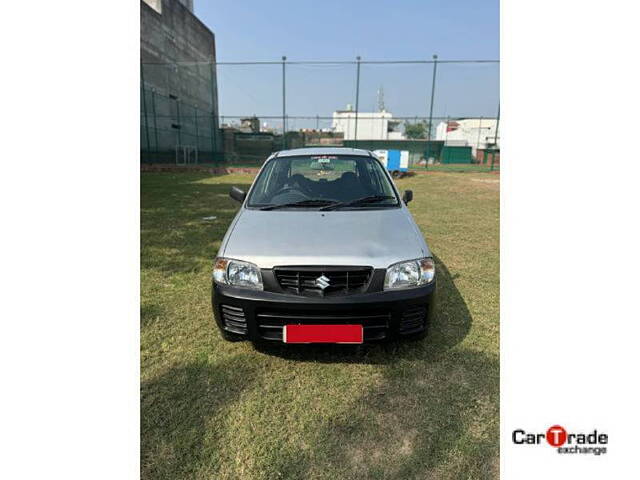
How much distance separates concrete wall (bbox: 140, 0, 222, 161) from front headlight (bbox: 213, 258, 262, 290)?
1678 centimetres

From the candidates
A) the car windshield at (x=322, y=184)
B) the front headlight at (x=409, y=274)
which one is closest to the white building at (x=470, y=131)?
the car windshield at (x=322, y=184)

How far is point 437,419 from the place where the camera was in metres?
1.91

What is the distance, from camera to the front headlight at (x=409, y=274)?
2.15m

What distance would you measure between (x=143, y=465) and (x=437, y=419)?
152 cm

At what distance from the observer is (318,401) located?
79.4 inches

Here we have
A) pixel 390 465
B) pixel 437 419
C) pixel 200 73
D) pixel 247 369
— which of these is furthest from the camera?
pixel 200 73

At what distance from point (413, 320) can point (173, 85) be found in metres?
21.9

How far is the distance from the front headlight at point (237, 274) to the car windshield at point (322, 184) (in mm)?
754

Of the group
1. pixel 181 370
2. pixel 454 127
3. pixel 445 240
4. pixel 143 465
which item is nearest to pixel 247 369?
pixel 181 370

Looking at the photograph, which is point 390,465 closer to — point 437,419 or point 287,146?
point 437,419
